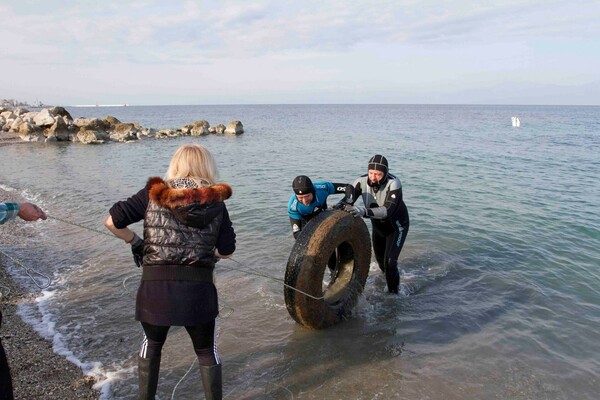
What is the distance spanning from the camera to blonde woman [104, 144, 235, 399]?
320 centimetres

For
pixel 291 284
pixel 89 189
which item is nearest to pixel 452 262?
pixel 291 284

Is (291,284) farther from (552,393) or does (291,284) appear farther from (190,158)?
→ (552,393)

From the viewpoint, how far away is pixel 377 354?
562cm

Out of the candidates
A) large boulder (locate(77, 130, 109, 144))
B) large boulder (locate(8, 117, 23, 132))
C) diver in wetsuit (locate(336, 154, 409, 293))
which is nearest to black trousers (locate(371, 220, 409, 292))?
diver in wetsuit (locate(336, 154, 409, 293))

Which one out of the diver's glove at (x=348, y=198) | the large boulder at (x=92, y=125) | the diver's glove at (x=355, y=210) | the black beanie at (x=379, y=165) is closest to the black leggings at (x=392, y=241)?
the diver's glove at (x=348, y=198)

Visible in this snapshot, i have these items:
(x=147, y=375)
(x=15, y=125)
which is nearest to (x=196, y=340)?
(x=147, y=375)

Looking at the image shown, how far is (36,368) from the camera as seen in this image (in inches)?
193

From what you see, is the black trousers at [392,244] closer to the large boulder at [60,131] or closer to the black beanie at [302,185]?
the black beanie at [302,185]

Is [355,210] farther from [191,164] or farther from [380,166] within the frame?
[191,164]

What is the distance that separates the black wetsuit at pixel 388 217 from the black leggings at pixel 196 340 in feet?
12.0

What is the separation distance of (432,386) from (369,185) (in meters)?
3.15

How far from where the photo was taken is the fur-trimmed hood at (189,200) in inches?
124

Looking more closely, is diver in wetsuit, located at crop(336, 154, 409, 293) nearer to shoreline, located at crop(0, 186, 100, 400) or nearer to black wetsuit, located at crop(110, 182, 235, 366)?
black wetsuit, located at crop(110, 182, 235, 366)

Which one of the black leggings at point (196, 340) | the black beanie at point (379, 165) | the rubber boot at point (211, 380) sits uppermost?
the black beanie at point (379, 165)
